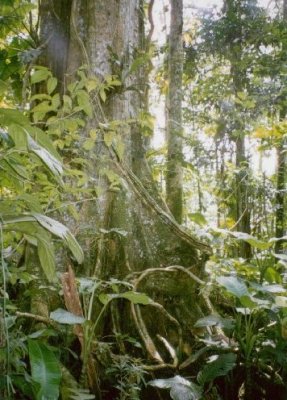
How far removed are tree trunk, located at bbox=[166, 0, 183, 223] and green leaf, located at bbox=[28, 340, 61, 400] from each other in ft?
12.9

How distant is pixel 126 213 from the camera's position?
3.06 m

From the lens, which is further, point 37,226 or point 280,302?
point 280,302

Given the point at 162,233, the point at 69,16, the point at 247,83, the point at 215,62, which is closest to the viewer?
the point at 162,233

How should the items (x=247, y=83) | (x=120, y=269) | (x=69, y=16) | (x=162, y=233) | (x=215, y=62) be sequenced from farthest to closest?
(x=215, y=62), (x=247, y=83), (x=69, y=16), (x=162, y=233), (x=120, y=269)

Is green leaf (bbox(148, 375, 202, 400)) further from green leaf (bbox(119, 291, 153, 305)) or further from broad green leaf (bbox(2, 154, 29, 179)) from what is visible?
broad green leaf (bbox(2, 154, 29, 179))

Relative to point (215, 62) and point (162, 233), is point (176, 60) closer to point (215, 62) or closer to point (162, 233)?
point (215, 62)

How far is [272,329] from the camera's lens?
266 centimetres

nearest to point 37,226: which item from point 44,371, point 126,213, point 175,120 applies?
point 44,371

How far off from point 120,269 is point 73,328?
0.82 metres

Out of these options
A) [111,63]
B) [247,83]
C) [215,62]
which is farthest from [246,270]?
[215,62]

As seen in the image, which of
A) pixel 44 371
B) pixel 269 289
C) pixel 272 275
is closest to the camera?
pixel 44 371

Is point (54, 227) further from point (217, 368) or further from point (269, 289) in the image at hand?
point (269, 289)

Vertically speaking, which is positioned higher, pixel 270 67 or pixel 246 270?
pixel 270 67

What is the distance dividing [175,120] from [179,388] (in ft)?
14.0
